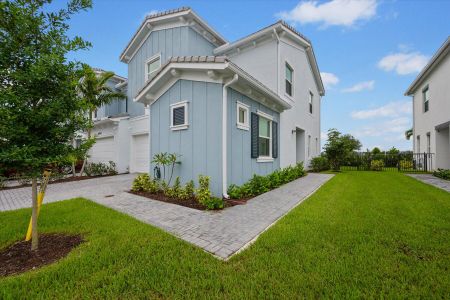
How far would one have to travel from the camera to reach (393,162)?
59.4 feet

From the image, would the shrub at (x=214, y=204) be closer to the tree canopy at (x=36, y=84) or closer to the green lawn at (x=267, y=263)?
the green lawn at (x=267, y=263)

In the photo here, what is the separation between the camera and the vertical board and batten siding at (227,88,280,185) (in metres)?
6.37

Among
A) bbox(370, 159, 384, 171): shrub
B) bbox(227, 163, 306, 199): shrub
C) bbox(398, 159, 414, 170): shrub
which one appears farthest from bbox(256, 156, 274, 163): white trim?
bbox(398, 159, 414, 170): shrub

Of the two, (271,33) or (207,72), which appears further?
(271,33)

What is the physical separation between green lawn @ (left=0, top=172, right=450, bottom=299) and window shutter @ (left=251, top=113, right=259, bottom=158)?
3337mm

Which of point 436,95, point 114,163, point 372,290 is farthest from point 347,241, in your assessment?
point 436,95

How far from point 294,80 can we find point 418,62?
10.3 m

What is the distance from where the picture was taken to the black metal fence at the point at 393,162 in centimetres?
1481

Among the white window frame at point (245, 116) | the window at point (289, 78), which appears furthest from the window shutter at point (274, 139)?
the window at point (289, 78)

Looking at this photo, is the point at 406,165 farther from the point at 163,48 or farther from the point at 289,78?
the point at 163,48

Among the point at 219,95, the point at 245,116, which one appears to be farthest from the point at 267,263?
the point at 245,116

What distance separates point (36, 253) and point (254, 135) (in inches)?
240

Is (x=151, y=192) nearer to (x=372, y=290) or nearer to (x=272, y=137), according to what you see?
(x=272, y=137)

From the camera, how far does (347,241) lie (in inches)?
133
